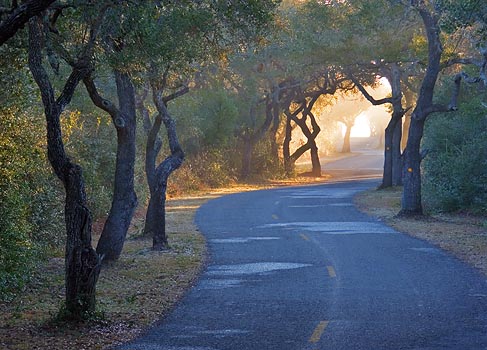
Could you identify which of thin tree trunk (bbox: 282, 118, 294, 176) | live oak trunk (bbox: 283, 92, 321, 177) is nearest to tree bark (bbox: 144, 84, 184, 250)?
live oak trunk (bbox: 283, 92, 321, 177)

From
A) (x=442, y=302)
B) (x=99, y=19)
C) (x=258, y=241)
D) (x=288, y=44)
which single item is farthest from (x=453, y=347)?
(x=288, y=44)

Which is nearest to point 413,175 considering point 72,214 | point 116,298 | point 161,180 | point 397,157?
point 161,180

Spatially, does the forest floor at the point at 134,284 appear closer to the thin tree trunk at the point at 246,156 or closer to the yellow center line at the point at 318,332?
the yellow center line at the point at 318,332

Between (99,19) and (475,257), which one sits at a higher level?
(99,19)

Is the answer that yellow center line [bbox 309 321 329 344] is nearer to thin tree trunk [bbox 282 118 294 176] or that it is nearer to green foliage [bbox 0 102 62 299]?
green foliage [bbox 0 102 62 299]

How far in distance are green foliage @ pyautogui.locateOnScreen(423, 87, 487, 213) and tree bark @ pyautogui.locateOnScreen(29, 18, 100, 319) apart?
19.1 metres

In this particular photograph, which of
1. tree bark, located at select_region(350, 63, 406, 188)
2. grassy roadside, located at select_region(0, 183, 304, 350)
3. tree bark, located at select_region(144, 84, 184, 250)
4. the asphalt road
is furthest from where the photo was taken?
tree bark, located at select_region(350, 63, 406, 188)

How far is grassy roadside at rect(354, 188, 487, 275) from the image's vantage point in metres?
18.9

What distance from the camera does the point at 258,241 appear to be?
2197 cm

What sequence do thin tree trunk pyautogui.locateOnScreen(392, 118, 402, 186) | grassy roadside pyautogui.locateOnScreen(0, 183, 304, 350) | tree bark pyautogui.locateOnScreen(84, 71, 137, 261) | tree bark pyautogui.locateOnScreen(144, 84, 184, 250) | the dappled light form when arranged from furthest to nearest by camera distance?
thin tree trunk pyautogui.locateOnScreen(392, 118, 402, 186)
tree bark pyautogui.locateOnScreen(144, 84, 184, 250)
tree bark pyautogui.locateOnScreen(84, 71, 137, 261)
the dappled light
grassy roadside pyautogui.locateOnScreen(0, 183, 304, 350)

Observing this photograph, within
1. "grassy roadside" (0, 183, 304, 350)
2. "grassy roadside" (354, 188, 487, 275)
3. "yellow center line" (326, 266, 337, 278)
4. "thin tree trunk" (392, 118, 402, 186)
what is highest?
"thin tree trunk" (392, 118, 402, 186)

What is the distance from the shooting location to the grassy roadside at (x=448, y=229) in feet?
62.0

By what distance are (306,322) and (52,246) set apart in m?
9.12

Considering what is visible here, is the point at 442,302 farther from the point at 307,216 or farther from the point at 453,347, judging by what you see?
the point at 307,216
